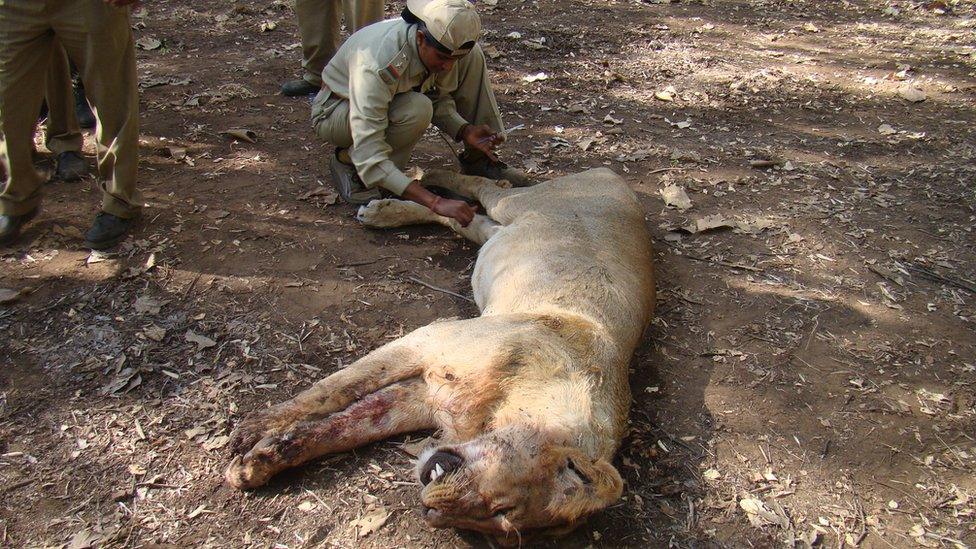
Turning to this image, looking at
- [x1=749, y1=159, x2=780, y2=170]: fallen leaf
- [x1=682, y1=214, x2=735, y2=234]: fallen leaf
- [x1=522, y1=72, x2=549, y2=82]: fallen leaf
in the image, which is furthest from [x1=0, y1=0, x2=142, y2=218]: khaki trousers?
[x1=749, y1=159, x2=780, y2=170]: fallen leaf

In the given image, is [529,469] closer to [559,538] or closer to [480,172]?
[559,538]

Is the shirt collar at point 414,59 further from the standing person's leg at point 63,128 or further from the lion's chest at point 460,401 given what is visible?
the standing person's leg at point 63,128

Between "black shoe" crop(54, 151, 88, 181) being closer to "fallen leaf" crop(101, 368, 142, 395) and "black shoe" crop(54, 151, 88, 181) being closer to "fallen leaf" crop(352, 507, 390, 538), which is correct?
"fallen leaf" crop(101, 368, 142, 395)

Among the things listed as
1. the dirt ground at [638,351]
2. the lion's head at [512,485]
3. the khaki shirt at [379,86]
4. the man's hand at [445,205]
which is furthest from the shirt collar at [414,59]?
the lion's head at [512,485]

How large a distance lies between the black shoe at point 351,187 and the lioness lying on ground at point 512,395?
1.20 meters

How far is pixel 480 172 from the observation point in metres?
5.67

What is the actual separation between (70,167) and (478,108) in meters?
2.98

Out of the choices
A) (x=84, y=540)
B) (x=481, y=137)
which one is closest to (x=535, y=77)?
(x=481, y=137)

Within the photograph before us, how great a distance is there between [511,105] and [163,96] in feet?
10.6

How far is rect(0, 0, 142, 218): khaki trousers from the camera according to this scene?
12.9ft

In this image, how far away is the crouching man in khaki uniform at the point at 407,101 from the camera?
4.39 metres

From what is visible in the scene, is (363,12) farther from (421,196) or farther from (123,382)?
(123,382)

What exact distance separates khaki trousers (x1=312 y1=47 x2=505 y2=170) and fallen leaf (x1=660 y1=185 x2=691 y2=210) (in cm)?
146

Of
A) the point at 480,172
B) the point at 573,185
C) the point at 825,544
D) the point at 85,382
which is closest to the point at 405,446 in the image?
the point at 85,382
